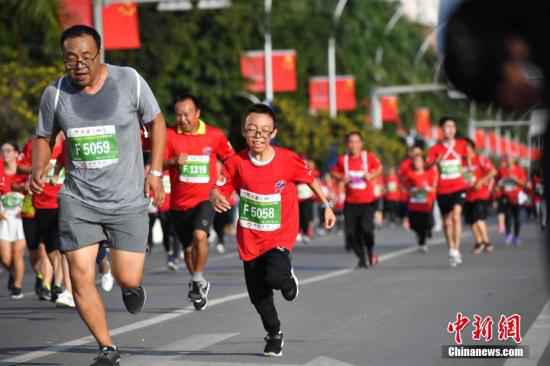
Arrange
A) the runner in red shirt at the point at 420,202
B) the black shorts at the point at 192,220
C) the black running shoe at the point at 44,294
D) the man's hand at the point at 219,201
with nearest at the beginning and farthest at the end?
the man's hand at the point at 219,201 → the black shorts at the point at 192,220 → the black running shoe at the point at 44,294 → the runner in red shirt at the point at 420,202

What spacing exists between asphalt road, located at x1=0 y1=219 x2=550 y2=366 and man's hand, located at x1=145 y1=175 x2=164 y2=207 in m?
1.18

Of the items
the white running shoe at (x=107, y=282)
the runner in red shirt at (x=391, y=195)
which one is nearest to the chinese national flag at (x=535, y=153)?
the white running shoe at (x=107, y=282)

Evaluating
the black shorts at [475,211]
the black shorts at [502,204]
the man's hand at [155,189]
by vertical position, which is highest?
the man's hand at [155,189]

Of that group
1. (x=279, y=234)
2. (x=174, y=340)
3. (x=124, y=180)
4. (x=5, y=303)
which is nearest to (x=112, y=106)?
(x=124, y=180)

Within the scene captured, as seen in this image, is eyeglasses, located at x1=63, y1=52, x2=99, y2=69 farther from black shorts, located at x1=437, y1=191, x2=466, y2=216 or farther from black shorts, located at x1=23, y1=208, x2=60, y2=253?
black shorts, located at x1=437, y1=191, x2=466, y2=216

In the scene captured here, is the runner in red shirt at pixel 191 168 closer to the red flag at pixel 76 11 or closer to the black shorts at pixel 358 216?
the black shorts at pixel 358 216

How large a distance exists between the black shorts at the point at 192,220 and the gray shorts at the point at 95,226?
4979mm

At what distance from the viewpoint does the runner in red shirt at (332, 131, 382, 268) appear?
19719mm

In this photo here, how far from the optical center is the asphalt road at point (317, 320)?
9180 mm

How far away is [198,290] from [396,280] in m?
4.31

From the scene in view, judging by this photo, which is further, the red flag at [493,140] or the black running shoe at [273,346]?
the red flag at [493,140]

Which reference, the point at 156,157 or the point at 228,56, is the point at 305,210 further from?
the point at 156,157

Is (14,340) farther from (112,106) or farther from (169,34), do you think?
(169,34)

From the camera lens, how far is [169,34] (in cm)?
4300
